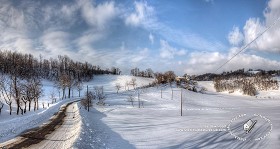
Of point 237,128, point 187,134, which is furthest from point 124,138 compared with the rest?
point 237,128

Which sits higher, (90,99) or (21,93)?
(21,93)

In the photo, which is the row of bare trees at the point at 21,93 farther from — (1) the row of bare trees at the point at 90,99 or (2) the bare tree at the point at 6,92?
(1) the row of bare trees at the point at 90,99

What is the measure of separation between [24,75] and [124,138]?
173475mm

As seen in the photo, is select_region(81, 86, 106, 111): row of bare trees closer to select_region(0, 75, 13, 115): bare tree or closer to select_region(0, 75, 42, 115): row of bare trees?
select_region(0, 75, 42, 115): row of bare trees

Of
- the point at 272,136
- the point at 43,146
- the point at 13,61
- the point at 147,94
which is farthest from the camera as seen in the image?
the point at 13,61

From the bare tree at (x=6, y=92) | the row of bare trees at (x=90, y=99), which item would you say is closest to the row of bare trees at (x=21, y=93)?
the bare tree at (x=6, y=92)

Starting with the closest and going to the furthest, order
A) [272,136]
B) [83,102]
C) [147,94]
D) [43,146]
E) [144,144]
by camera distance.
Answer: [43,146], [144,144], [272,136], [83,102], [147,94]

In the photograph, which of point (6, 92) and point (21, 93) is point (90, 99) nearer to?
point (21, 93)

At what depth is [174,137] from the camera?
31.2 metres

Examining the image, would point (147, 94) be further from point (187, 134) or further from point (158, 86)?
point (187, 134)

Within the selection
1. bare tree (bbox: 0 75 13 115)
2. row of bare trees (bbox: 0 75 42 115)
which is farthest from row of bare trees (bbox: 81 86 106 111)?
bare tree (bbox: 0 75 13 115)

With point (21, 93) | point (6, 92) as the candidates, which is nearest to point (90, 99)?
point (21, 93)

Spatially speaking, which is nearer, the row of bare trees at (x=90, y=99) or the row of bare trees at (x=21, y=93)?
the row of bare trees at (x=21, y=93)

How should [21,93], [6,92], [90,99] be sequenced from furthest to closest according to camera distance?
[90,99] < [6,92] < [21,93]
